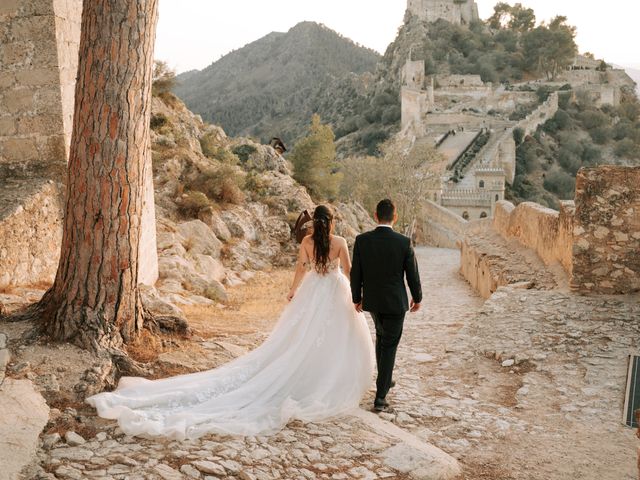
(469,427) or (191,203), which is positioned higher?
(191,203)

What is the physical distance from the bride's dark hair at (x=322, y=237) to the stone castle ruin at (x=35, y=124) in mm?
2991

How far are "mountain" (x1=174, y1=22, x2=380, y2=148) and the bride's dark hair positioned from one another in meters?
71.0

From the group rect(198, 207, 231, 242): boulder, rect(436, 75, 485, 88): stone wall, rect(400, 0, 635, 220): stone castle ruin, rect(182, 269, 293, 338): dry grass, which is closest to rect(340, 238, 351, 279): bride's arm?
rect(182, 269, 293, 338): dry grass

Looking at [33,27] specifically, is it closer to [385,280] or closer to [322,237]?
[322,237]

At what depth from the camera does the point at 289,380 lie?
4426mm

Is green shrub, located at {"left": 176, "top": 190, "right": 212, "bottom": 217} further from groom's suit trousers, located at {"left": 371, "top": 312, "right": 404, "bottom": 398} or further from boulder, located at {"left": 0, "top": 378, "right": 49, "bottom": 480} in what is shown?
boulder, located at {"left": 0, "top": 378, "right": 49, "bottom": 480}

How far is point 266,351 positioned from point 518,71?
82.1m

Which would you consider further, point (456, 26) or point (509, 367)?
point (456, 26)

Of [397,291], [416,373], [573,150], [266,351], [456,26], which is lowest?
[416,373]

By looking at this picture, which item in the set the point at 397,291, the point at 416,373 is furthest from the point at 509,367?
the point at 397,291

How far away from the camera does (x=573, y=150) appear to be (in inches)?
2293

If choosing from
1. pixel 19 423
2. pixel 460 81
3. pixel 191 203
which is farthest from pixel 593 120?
pixel 19 423

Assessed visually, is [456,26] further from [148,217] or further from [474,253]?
[148,217]

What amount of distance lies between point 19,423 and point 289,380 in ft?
5.62
